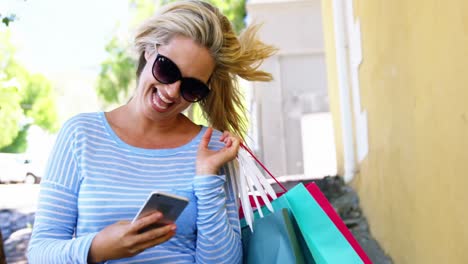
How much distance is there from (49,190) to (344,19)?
3.66 m

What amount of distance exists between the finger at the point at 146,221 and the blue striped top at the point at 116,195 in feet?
0.80

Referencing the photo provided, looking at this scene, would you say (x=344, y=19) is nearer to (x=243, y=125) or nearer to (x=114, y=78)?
(x=243, y=125)

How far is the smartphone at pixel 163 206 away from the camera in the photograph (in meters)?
1.66

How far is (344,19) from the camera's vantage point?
5168mm

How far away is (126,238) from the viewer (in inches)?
70.5

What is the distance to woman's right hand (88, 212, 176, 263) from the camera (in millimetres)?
1768

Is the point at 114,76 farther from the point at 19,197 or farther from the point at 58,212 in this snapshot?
the point at 58,212

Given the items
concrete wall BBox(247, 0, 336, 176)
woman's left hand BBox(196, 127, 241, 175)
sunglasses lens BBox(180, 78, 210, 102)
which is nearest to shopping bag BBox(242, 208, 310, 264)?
woman's left hand BBox(196, 127, 241, 175)

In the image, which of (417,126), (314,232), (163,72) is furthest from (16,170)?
(314,232)

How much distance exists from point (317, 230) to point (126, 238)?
595 millimetres

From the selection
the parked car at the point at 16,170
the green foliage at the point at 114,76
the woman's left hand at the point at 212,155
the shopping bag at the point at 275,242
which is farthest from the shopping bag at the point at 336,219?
the green foliage at the point at 114,76

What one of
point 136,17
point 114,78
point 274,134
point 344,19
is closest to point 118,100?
point 114,78

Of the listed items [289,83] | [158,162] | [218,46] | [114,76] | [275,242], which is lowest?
[275,242]

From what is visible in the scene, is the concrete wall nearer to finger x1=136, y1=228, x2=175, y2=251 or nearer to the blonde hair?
the blonde hair
